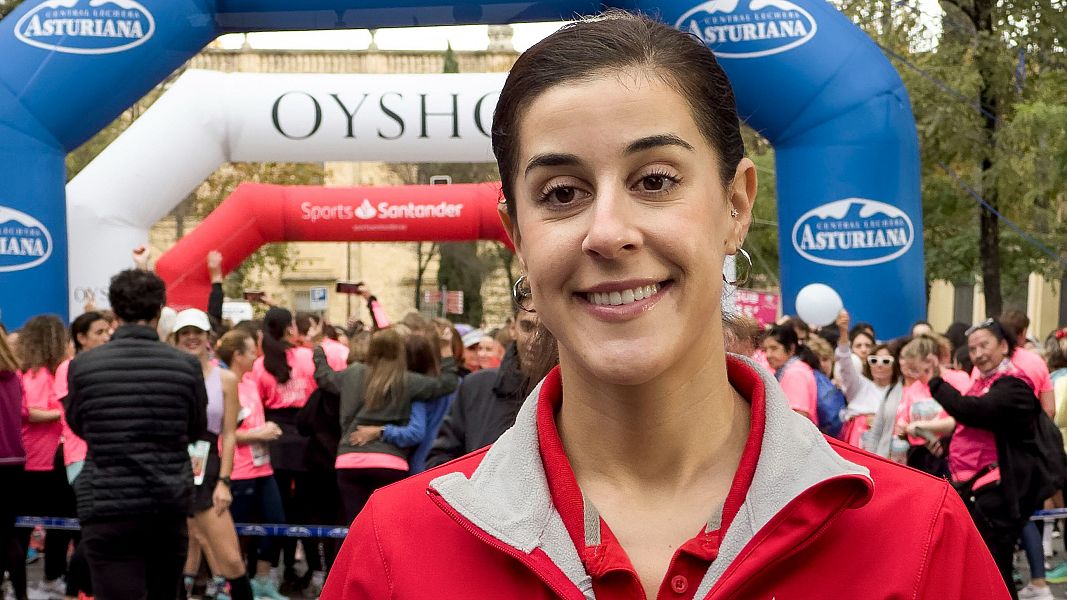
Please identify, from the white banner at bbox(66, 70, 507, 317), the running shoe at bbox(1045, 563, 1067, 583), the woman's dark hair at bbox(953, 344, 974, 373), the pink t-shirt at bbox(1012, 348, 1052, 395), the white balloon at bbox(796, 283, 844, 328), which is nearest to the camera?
the pink t-shirt at bbox(1012, 348, 1052, 395)

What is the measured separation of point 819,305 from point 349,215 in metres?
7.93

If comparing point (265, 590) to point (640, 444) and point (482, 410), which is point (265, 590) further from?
point (640, 444)

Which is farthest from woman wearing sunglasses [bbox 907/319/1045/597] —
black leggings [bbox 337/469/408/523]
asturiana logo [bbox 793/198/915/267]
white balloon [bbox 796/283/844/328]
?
asturiana logo [bbox 793/198/915/267]

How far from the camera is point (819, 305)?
9906 mm

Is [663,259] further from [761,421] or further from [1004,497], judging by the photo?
[1004,497]

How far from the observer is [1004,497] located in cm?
660

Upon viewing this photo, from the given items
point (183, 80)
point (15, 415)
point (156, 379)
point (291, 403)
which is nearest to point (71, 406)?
point (156, 379)

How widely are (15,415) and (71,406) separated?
1832 mm

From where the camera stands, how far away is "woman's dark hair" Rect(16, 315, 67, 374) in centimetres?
800

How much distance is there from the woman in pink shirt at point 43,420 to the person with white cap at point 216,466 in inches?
53.8

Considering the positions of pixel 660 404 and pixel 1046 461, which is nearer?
pixel 660 404

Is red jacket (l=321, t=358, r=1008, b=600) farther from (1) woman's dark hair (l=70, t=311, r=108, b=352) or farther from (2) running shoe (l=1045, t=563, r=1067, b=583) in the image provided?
(2) running shoe (l=1045, t=563, r=1067, b=583)

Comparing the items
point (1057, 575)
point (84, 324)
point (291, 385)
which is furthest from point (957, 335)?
point (84, 324)

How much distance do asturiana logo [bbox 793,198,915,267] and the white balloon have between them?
0.28 metres
